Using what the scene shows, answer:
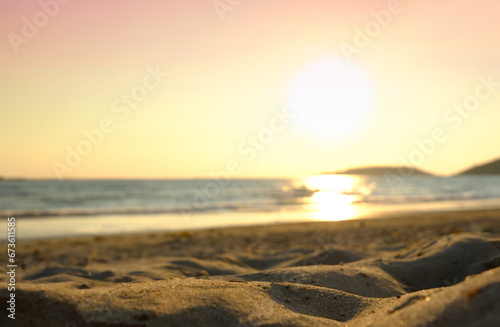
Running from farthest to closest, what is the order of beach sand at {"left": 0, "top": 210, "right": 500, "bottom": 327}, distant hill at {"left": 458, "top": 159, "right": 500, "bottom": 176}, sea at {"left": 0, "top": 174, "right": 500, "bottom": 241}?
distant hill at {"left": 458, "top": 159, "right": 500, "bottom": 176} < sea at {"left": 0, "top": 174, "right": 500, "bottom": 241} < beach sand at {"left": 0, "top": 210, "right": 500, "bottom": 327}

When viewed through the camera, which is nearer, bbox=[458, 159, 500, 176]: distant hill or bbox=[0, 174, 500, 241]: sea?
bbox=[0, 174, 500, 241]: sea

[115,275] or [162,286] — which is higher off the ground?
[115,275]

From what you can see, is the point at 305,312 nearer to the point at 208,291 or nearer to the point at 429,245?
the point at 208,291

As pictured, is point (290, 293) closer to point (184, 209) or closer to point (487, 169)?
point (184, 209)

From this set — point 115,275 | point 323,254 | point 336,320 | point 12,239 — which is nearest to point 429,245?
point 323,254

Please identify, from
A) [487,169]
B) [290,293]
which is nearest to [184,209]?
[290,293]

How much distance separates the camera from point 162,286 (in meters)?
2.49

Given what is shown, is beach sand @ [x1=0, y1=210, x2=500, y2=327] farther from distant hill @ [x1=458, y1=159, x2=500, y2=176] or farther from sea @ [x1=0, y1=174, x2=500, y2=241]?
distant hill @ [x1=458, y1=159, x2=500, y2=176]

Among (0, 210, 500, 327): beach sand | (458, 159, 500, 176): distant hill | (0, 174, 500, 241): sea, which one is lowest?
(0, 210, 500, 327): beach sand

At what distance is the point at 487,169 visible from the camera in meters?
102

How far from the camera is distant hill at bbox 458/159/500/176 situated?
98438mm

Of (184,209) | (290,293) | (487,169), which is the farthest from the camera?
(487,169)

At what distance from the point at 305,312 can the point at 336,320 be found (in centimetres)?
18

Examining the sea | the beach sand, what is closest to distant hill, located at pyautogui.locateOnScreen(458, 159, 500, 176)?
the sea
